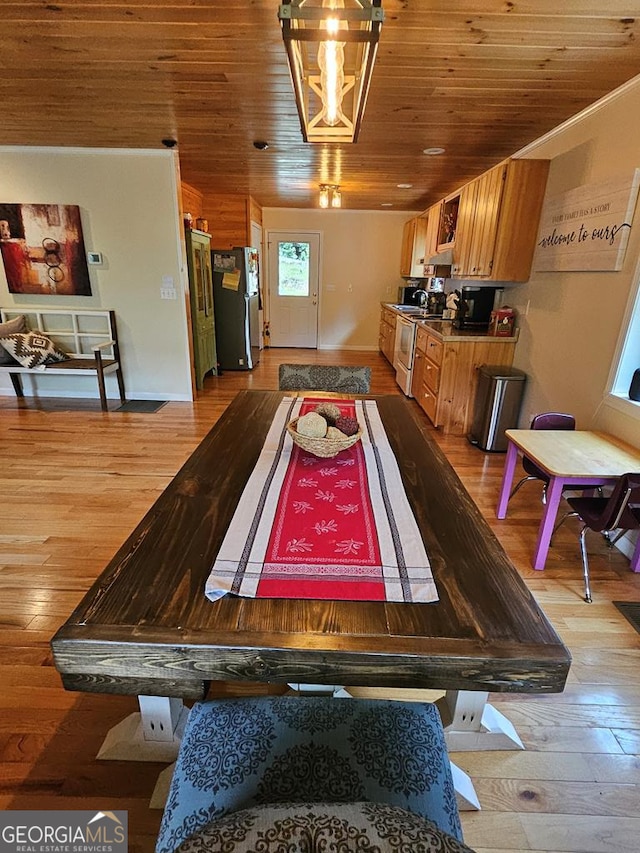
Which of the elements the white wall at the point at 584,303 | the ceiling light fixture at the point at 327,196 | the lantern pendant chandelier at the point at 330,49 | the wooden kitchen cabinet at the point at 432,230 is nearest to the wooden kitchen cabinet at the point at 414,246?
the wooden kitchen cabinet at the point at 432,230

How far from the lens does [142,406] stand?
4.50 m

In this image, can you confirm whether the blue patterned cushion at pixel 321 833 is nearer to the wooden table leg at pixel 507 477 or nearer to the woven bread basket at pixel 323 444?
the woven bread basket at pixel 323 444

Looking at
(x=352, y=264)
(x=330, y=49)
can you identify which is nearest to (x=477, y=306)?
(x=330, y=49)

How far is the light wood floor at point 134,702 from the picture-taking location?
1188mm

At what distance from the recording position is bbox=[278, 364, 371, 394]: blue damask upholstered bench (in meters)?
2.52

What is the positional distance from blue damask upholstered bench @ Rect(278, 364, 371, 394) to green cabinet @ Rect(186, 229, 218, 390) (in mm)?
2701

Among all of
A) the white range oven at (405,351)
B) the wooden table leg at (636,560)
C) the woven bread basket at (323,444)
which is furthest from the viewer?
the white range oven at (405,351)

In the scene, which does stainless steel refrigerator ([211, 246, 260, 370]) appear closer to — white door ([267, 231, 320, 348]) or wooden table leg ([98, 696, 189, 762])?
white door ([267, 231, 320, 348])

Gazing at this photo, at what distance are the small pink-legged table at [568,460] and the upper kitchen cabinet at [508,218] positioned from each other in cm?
163

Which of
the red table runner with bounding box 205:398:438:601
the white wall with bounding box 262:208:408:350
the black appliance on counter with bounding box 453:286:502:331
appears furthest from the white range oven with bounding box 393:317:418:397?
the red table runner with bounding box 205:398:438:601

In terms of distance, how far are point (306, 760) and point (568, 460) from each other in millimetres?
1781

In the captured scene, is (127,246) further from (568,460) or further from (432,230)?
(568,460)

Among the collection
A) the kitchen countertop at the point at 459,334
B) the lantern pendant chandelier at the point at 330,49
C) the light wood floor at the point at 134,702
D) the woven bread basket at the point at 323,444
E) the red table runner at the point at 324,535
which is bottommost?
the light wood floor at the point at 134,702

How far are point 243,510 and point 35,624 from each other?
129 cm
